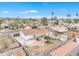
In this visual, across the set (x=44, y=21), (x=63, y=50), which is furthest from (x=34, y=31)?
(x=63, y=50)

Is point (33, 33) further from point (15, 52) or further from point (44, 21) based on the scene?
Result: point (15, 52)

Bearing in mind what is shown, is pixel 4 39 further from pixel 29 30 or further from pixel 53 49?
pixel 53 49

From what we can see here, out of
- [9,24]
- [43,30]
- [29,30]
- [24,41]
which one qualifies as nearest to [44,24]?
[43,30]

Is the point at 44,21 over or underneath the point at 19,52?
over

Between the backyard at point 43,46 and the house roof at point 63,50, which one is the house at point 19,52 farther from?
the house roof at point 63,50

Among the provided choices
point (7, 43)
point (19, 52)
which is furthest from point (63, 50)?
point (7, 43)

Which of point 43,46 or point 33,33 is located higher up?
point 33,33

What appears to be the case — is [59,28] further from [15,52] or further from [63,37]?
[15,52]

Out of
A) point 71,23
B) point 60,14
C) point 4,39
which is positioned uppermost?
point 60,14

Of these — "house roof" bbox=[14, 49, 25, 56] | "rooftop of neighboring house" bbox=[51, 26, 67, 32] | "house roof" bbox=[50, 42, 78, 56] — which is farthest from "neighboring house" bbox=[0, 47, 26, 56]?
"rooftop of neighboring house" bbox=[51, 26, 67, 32]

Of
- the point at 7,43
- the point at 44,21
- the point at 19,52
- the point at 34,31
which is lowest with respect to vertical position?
the point at 19,52

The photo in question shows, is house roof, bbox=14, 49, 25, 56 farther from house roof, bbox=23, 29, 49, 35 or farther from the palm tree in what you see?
the palm tree
